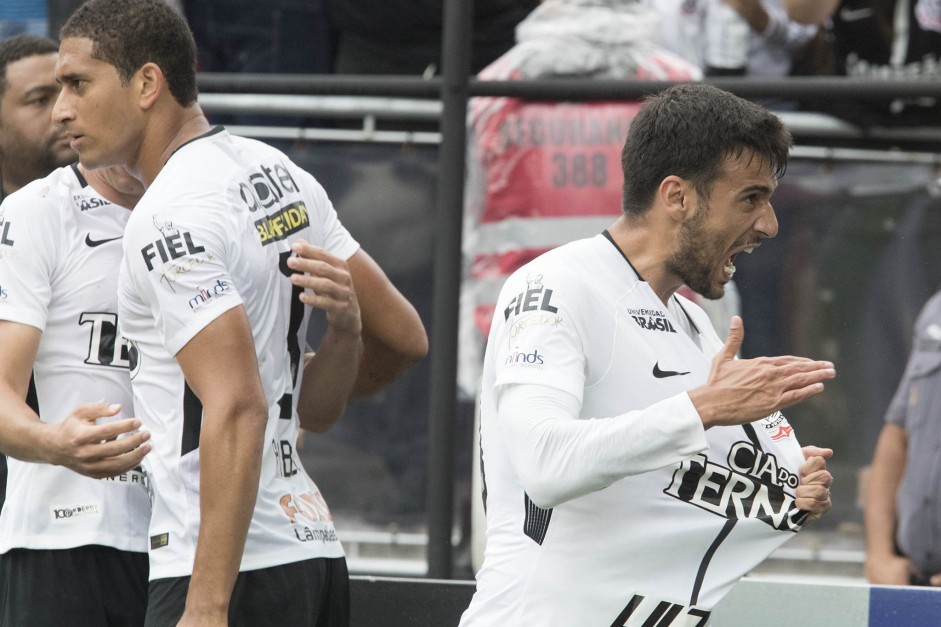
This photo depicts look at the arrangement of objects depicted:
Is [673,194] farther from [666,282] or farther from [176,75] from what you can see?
[176,75]

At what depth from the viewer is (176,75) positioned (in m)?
3.08

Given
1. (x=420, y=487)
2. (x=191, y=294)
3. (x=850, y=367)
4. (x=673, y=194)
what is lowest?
(x=420, y=487)

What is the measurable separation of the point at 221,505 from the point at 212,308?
1.24ft

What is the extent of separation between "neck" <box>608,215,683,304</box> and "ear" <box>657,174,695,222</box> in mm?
51

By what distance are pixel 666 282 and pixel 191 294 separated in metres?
0.92

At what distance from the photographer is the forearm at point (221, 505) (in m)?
2.71

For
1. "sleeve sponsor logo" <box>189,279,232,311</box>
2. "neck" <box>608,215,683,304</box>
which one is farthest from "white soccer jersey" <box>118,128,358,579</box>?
"neck" <box>608,215,683,304</box>

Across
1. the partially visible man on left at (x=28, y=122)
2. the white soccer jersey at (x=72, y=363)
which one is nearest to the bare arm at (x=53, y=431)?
the white soccer jersey at (x=72, y=363)

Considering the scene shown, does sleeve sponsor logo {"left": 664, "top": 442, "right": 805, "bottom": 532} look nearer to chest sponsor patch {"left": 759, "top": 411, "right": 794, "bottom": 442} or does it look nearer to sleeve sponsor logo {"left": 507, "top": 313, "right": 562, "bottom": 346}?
chest sponsor patch {"left": 759, "top": 411, "right": 794, "bottom": 442}

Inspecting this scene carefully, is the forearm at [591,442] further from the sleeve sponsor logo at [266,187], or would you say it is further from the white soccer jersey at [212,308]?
the sleeve sponsor logo at [266,187]

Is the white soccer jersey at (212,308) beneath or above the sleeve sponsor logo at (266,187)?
beneath

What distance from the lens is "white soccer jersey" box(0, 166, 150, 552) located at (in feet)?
10.5

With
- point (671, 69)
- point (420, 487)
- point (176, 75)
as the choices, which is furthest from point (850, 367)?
point (176, 75)

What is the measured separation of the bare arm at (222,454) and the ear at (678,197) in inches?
34.0
